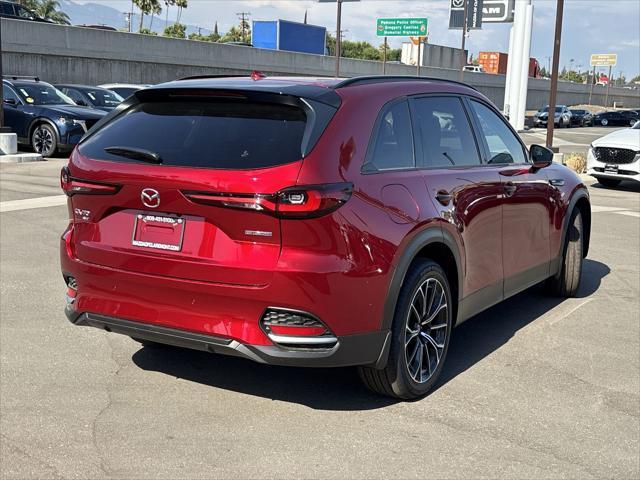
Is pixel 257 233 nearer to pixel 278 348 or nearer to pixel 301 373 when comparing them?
pixel 278 348

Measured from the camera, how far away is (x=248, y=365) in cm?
494

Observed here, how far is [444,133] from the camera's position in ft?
16.0

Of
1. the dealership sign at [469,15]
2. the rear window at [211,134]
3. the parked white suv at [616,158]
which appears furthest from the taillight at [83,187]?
the dealership sign at [469,15]

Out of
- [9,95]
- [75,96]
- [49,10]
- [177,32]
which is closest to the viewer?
[9,95]

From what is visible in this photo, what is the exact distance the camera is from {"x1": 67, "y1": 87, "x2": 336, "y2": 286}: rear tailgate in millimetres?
3695

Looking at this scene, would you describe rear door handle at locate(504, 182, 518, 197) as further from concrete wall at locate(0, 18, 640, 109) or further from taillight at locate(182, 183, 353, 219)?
concrete wall at locate(0, 18, 640, 109)

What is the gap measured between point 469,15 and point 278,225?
49.8 m

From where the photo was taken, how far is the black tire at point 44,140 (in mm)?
17328

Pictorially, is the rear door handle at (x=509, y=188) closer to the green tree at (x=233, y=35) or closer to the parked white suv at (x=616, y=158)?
the parked white suv at (x=616, y=158)

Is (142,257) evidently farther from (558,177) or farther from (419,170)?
(558,177)

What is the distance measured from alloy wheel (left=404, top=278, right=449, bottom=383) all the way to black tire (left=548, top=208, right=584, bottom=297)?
248cm

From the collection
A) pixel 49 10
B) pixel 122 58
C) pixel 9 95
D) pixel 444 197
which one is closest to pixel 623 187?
pixel 9 95

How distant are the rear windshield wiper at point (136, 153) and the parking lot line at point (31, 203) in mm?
7010

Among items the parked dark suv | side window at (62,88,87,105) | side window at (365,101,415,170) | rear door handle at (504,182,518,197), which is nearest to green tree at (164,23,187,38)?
side window at (62,88,87,105)
